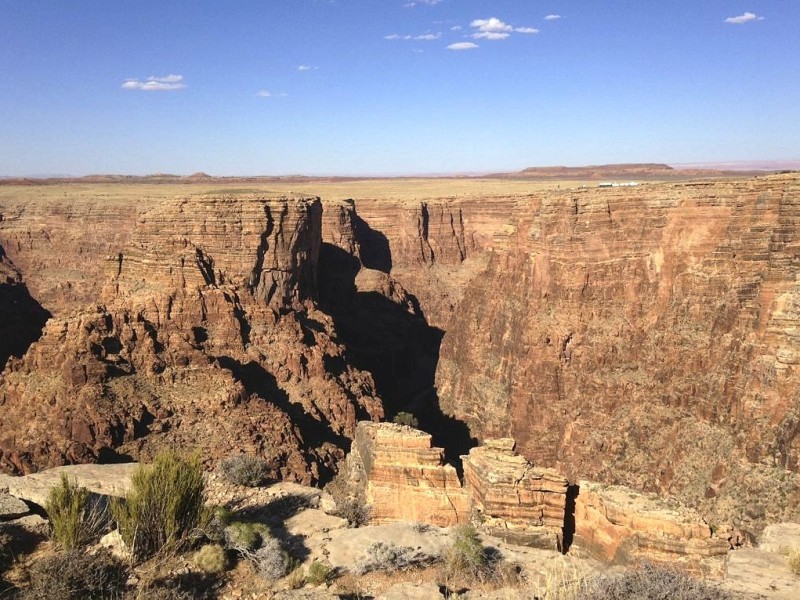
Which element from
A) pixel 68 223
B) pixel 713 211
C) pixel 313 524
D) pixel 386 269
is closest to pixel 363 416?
pixel 313 524

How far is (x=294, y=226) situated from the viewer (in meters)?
41.9

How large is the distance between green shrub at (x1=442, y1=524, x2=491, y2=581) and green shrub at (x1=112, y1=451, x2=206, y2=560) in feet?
16.0

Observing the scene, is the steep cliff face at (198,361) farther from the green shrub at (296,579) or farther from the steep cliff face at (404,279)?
the green shrub at (296,579)

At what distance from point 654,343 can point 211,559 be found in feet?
89.6

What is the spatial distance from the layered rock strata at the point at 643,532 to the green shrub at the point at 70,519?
420 inches

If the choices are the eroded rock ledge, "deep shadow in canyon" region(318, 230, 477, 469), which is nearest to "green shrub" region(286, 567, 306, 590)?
the eroded rock ledge

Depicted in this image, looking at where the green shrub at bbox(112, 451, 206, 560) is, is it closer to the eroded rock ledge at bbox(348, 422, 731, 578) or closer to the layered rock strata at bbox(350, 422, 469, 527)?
the layered rock strata at bbox(350, 422, 469, 527)

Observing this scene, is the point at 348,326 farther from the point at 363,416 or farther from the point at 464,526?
the point at 464,526

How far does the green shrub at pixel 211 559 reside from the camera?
11477 mm

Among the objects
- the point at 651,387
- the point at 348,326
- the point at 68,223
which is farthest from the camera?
the point at 68,223

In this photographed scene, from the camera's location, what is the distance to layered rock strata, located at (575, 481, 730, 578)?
13414 mm

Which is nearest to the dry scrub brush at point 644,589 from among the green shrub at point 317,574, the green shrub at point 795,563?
the green shrub at point 795,563

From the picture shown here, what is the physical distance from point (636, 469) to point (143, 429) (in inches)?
839

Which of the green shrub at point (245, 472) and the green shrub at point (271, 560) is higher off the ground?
the green shrub at point (271, 560)
